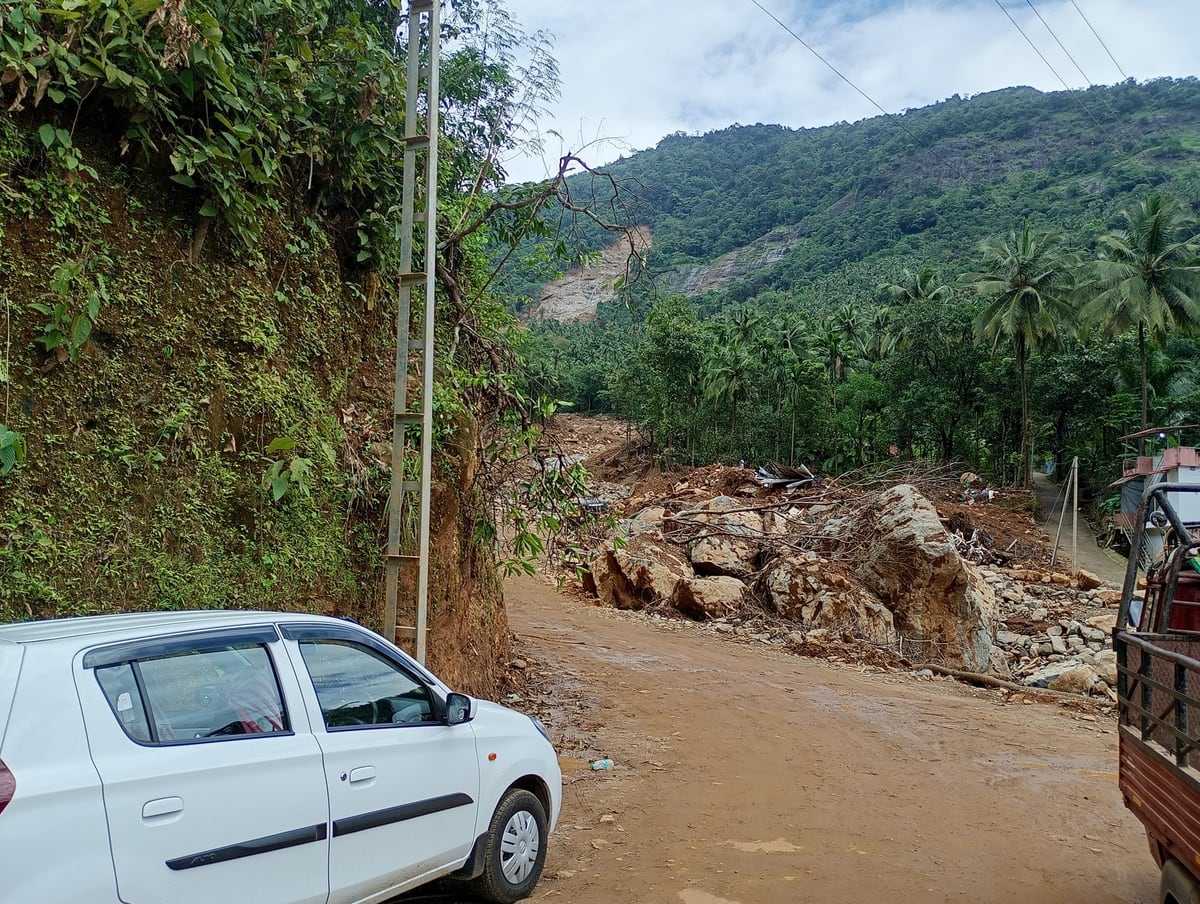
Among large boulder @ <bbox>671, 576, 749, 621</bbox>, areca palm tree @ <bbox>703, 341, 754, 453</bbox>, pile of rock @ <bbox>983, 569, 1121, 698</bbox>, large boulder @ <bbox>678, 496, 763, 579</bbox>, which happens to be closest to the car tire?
pile of rock @ <bbox>983, 569, 1121, 698</bbox>

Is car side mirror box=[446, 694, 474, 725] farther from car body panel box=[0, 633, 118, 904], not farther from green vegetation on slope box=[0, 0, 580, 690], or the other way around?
green vegetation on slope box=[0, 0, 580, 690]

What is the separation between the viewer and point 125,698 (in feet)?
9.27

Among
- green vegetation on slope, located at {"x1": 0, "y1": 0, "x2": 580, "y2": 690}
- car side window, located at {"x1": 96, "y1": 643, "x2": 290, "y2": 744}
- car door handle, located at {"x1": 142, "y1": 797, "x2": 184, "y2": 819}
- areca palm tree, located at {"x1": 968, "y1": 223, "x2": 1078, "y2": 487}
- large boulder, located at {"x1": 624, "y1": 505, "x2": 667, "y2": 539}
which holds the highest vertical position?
areca palm tree, located at {"x1": 968, "y1": 223, "x2": 1078, "y2": 487}

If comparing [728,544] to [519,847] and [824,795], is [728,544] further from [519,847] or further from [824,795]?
[519,847]

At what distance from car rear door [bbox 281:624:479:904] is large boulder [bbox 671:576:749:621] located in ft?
44.7

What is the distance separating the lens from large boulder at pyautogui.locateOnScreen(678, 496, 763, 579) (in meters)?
19.2

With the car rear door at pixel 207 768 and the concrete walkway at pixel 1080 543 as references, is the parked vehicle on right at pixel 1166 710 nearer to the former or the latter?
the car rear door at pixel 207 768

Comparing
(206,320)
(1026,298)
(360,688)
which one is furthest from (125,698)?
(1026,298)

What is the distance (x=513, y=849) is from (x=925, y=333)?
43435 millimetres

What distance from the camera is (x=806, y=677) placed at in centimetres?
1288

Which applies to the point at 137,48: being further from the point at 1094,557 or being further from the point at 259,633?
the point at 1094,557

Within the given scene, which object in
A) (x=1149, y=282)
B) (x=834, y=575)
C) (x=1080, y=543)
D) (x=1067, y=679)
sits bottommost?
(x=1067, y=679)

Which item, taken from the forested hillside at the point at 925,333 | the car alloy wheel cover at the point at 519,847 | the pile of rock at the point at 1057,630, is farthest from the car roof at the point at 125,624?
the pile of rock at the point at 1057,630

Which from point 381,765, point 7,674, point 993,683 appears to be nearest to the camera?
point 7,674
